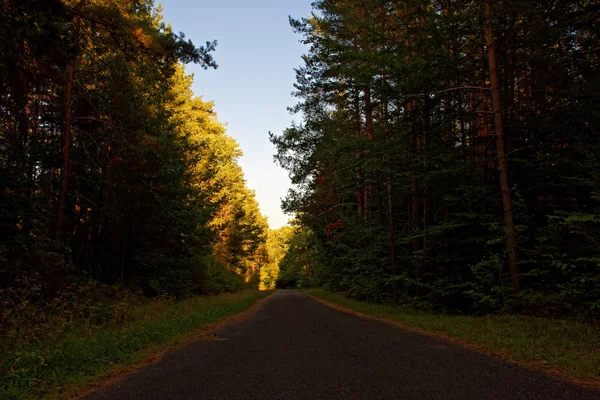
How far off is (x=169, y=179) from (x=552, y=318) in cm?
1553

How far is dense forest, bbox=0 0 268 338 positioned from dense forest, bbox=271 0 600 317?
7.53 meters

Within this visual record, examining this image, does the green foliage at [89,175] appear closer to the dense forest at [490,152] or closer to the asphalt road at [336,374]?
the asphalt road at [336,374]

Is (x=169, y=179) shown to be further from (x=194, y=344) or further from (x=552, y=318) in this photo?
(x=552, y=318)

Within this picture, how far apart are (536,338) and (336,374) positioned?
5043 mm

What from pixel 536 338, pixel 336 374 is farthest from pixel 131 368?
pixel 536 338

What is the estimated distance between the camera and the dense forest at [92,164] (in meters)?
7.95

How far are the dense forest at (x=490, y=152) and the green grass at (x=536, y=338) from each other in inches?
57.9

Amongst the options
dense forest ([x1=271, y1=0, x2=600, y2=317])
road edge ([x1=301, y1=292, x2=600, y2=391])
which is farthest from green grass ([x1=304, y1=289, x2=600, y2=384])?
dense forest ([x1=271, y1=0, x2=600, y2=317])

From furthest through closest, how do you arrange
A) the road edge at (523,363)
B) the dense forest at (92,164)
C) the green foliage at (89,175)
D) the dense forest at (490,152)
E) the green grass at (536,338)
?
1. the dense forest at (490,152)
2. the dense forest at (92,164)
3. the green foliage at (89,175)
4. the green grass at (536,338)
5. the road edge at (523,363)

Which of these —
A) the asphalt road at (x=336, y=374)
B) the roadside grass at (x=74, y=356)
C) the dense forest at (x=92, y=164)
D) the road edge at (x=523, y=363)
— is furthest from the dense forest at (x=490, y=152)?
the roadside grass at (x=74, y=356)

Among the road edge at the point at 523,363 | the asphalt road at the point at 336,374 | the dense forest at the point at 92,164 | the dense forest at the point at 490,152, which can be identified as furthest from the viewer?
the dense forest at the point at 490,152

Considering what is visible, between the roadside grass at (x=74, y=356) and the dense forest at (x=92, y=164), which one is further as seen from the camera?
the dense forest at (x=92, y=164)

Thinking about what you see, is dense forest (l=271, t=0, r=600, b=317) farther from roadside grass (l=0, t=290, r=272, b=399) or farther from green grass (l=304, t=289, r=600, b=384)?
roadside grass (l=0, t=290, r=272, b=399)

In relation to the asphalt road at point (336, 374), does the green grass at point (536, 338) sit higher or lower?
higher
